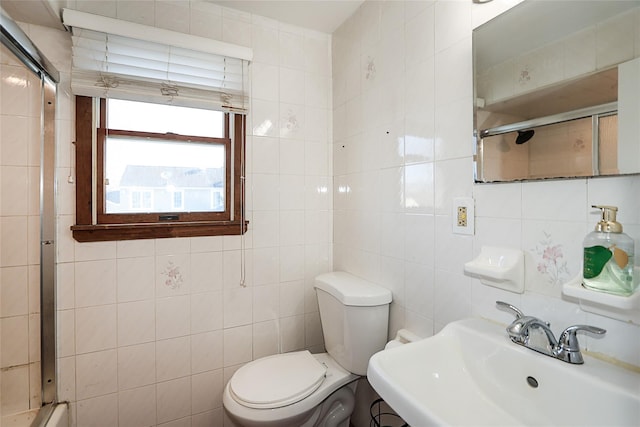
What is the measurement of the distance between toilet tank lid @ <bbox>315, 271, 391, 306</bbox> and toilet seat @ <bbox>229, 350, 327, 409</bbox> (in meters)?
0.34

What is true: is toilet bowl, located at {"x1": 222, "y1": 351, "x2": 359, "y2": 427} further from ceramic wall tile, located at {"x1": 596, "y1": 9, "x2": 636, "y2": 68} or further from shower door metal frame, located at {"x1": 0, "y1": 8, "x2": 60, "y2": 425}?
ceramic wall tile, located at {"x1": 596, "y1": 9, "x2": 636, "y2": 68}

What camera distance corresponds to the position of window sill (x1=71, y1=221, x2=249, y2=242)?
1397 millimetres

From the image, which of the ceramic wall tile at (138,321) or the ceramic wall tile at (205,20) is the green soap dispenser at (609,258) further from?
the ceramic wall tile at (205,20)

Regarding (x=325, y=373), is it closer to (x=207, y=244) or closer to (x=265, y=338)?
(x=265, y=338)

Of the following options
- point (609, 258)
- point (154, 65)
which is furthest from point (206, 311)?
point (609, 258)

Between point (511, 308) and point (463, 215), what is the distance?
0.33m

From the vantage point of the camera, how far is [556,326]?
85 centimetres

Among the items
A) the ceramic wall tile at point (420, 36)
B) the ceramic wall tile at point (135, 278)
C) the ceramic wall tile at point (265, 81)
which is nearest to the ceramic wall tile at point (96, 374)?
the ceramic wall tile at point (135, 278)

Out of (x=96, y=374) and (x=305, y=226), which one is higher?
(x=305, y=226)

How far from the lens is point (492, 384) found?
0.86m

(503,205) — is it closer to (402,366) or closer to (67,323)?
(402,366)

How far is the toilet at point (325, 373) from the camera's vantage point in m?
1.23

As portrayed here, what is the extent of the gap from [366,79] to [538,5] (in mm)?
813

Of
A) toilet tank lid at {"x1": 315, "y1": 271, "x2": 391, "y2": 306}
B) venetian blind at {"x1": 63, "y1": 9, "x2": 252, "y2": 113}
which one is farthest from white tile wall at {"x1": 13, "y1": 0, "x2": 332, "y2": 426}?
toilet tank lid at {"x1": 315, "y1": 271, "x2": 391, "y2": 306}
